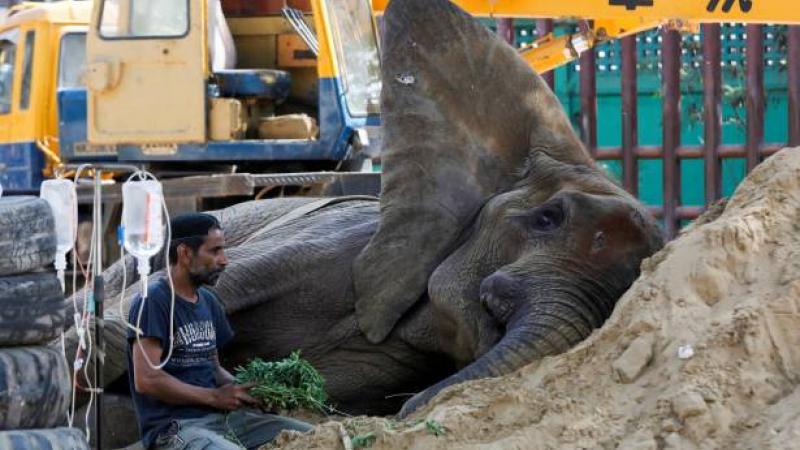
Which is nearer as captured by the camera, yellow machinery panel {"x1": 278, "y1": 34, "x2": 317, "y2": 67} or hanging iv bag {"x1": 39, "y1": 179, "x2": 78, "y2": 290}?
hanging iv bag {"x1": 39, "y1": 179, "x2": 78, "y2": 290}

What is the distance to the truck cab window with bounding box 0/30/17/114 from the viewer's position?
15859 millimetres

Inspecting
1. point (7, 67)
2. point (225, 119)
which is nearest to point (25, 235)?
point (225, 119)

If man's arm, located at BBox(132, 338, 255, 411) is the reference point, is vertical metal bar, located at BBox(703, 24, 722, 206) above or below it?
above

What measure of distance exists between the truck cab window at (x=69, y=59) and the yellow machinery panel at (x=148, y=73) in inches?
52.9

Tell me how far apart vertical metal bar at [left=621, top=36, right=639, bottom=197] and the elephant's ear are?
831 cm

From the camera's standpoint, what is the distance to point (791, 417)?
6.00m

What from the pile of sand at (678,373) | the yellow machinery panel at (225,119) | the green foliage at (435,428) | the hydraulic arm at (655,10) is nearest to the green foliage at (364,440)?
the pile of sand at (678,373)

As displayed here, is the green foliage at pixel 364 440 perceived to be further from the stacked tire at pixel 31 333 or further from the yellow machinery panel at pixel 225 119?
the yellow machinery panel at pixel 225 119

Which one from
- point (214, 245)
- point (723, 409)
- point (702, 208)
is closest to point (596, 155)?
point (702, 208)

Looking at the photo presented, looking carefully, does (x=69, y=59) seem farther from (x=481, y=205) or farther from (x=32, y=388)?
(x=32, y=388)

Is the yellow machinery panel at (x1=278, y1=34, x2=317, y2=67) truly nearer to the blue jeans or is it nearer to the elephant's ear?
the elephant's ear

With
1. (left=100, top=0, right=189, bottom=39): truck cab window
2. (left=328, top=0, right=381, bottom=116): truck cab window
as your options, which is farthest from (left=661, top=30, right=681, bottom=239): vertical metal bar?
(left=100, top=0, right=189, bottom=39): truck cab window

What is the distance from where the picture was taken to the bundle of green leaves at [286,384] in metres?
7.76

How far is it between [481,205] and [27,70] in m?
7.31
